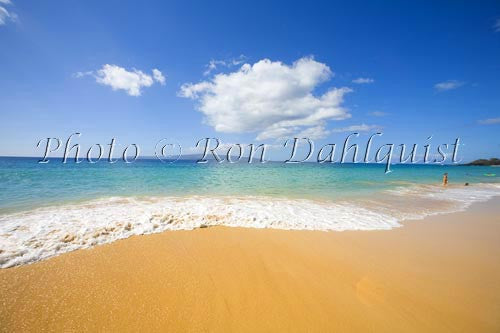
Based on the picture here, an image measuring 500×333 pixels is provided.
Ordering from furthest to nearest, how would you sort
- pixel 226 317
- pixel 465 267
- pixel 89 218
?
1. pixel 89 218
2. pixel 465 267
3. pixel 226 317

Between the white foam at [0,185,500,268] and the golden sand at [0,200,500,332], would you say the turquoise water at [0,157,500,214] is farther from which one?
the golden sand at [0,200,500,332]

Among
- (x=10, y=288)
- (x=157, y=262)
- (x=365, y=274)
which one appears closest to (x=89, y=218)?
(x=10, y=288)

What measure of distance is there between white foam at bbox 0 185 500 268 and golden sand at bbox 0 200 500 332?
2.31 ft

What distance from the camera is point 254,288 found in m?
3.76

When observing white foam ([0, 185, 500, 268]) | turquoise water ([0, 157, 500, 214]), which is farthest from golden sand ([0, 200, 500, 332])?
turquoise water ([0, 157, 500, 214])

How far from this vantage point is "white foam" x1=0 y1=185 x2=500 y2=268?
16.7 feet

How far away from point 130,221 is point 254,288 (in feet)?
16.6

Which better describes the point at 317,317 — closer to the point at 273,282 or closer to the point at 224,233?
the point at 273,282

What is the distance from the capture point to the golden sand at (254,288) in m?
3.05

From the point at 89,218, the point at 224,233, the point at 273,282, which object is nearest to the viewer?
the point at 273,282

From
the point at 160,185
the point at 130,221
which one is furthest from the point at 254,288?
the point at 160,185

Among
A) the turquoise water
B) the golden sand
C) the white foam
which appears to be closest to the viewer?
the golden sand

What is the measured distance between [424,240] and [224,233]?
615 centimetres

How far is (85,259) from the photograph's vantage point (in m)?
4.54
